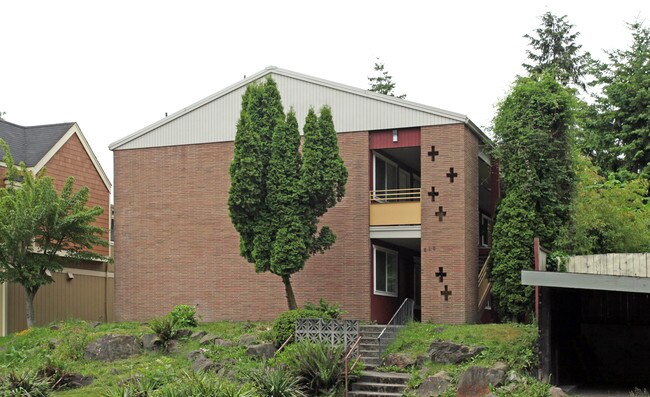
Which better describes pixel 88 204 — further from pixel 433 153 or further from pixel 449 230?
pixel 449 230

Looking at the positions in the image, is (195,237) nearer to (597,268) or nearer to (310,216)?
(310,216)

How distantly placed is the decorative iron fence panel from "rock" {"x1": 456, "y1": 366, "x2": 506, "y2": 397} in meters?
3.57

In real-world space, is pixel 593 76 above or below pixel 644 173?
above

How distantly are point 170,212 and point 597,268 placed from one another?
14.8 metres

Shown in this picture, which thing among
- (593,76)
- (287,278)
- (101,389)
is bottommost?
(101,389)

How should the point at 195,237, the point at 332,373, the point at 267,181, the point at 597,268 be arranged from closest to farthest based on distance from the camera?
the point at 332,373 < the point at 597,268 < the point at 267,181 < the point at 195,237

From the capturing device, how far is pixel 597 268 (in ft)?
71.2

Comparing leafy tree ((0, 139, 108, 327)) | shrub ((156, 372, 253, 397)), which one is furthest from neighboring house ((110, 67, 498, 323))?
shrub ((156, 372, 253, 397))

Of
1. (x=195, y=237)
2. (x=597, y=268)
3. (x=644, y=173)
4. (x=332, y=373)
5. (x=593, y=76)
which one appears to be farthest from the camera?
(x=593, y=76)

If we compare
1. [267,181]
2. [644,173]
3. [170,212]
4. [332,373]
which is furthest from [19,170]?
[644,173]

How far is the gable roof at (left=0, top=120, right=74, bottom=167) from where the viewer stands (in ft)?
109

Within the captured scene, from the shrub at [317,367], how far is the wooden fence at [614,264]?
21.5 ft

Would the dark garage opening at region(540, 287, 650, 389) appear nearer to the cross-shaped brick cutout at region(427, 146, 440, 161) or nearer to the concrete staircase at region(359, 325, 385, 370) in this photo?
the concrete staircase at region(359, 325, 385, 370)

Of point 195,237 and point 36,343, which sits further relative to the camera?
point 195,237
